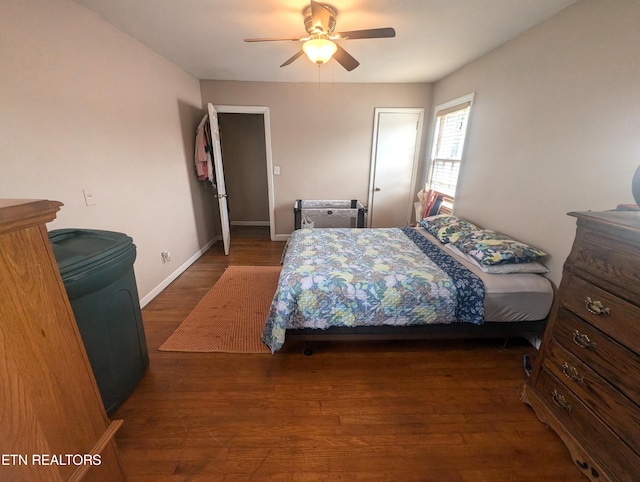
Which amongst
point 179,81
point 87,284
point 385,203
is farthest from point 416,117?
point 87,284

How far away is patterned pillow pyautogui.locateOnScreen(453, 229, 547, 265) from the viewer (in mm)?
1846

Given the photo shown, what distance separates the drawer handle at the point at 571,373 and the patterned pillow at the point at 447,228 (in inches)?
48.5

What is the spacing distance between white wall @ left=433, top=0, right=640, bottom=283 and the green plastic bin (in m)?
2.76

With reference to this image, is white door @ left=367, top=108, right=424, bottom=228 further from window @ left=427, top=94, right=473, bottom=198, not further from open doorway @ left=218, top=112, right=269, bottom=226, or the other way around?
open doorway @ left=218, top=112, right=269, bottom=226

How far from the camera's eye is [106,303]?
1.35m

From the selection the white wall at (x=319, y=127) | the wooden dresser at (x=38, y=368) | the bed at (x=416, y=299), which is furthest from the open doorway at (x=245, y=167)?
the wooden dresser at (x=38, y=368)

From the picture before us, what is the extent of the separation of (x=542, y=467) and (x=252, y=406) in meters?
1.48

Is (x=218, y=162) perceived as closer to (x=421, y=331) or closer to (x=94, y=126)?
(x=94, y=126)

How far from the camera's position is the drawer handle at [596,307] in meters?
1.05

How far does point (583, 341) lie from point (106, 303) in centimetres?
229

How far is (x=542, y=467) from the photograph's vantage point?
1222mm

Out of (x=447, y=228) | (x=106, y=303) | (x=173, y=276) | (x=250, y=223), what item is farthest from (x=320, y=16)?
(x=250, y=223)

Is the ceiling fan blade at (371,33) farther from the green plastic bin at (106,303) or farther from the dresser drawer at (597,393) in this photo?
the dresser drawer at (597,393)

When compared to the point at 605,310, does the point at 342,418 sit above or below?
below
